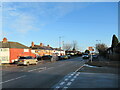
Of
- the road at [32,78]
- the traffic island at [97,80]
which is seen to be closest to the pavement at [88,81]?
the traffic island at [97,80]

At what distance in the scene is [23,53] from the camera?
50906 millimetres

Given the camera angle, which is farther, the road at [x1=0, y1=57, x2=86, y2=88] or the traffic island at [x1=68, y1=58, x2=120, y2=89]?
the road at [x1=0, y1=57, x2=86, y2=88]

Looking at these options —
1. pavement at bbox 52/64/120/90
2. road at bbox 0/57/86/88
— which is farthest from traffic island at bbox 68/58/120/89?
road at bbox 0/57/86/88

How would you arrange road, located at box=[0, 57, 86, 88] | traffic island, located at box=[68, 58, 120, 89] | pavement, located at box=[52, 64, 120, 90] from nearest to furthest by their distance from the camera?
pavement, located at box=[52, 64, 120, 90]
traffic island, located at box=[68, 58, 120, 89]
road, located at box=[0, 57, 86, 88]

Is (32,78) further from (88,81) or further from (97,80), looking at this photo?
(97,80)

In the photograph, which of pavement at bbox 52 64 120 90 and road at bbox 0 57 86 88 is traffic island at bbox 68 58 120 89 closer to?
pavement at bbox 52 64 120 90

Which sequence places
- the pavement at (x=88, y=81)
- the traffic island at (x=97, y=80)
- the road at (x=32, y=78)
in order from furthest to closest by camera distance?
the road at (x=32, y=78) → the traffic island at (x=97, y=80) → the pavement at (x=88, y=81)

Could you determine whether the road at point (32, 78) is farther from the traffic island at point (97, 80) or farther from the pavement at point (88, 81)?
the traffic island at point (97, 80)

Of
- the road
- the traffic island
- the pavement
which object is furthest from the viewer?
the road

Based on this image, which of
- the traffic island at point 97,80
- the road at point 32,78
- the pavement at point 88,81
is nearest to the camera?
the pavement at point 88,81

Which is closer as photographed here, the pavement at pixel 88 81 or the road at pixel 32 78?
the pavement at pixel 88 81

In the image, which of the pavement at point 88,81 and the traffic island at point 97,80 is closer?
the pavement at point 88,81

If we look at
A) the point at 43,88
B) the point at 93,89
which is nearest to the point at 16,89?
the point at 43,88

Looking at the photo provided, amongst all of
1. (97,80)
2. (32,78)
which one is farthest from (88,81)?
(32,78)
